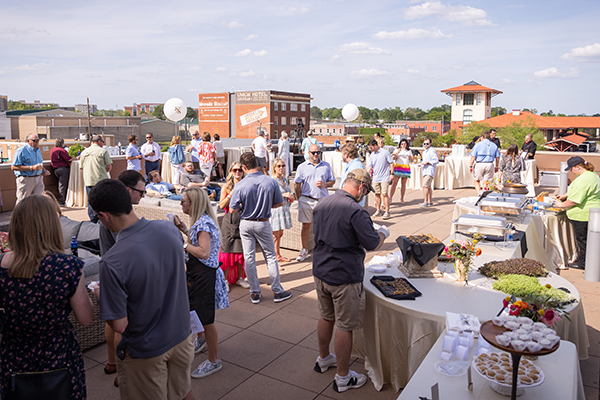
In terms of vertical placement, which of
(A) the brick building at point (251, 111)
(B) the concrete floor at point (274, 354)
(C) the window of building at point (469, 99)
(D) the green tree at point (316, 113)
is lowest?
(B) the concrete floor at point (274, 354)

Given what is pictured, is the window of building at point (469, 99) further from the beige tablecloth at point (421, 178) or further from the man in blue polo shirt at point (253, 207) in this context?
the man in blue polo shirt at point (253, 207)

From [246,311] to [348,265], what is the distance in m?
2.13

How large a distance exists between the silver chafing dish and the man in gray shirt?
384cm

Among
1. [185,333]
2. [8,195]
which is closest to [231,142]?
[8,195]

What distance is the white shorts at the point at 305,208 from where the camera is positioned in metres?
6.85

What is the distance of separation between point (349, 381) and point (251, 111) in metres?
80.3

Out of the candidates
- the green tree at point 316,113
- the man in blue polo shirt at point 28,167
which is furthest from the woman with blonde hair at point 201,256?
the green tree at point 316,113

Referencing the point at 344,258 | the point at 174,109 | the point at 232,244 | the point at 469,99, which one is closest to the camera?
the point at 344,258

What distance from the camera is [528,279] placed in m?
3.65

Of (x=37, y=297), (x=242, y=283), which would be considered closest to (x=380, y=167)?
(x=242, y=283)

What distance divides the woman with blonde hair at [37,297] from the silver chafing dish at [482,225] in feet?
14.1

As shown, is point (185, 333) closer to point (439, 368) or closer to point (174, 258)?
point (174, 258)

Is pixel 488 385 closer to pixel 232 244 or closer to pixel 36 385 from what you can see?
pixel 36 385

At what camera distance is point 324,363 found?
153 inches
